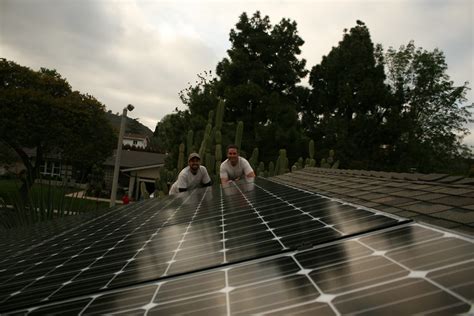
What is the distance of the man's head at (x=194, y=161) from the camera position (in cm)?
796

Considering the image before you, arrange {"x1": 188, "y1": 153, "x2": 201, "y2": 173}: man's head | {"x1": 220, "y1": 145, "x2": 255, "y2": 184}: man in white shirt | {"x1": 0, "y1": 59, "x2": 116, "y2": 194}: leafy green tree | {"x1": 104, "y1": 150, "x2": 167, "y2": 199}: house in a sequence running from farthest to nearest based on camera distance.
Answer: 1. {"x1": 104, "y1": 150, "x2": 167, "y2": 199}: house
2. {"x1": 0, "y1": 59, "x2": 116, "y2": 194}: leafy green tree
3. {"x1": 220, "y1": 145, "x2": 255, "y2": 184}: man in white shirt
4. {"x1": 188, "y1": 153, "x2": 201, "y2": 173}: man's head

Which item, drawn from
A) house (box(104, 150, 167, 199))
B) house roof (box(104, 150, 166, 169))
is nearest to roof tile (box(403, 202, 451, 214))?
house (box(104, 150, 167, 199))

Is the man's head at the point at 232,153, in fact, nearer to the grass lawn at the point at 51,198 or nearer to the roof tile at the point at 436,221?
the grass lawn at the point at 51,198

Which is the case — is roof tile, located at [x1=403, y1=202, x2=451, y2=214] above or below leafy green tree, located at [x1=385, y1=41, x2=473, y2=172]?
below

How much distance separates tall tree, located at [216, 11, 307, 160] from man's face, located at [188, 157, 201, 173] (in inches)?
745

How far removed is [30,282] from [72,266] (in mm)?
299

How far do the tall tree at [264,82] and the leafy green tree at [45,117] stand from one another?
Answer: 1365 centimetres

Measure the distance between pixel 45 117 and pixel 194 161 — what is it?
95.0ft

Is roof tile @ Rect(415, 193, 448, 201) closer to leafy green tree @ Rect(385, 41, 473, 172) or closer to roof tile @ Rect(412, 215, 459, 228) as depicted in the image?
roof tile @ Rect(412, 215, 459, 228)

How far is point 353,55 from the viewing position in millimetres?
32031

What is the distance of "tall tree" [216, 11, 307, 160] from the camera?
2791 centimetres

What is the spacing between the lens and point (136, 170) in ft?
139

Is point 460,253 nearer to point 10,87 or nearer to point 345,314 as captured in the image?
point 345,314

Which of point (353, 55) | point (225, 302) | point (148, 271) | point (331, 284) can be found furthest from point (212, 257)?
point (353, 55)
